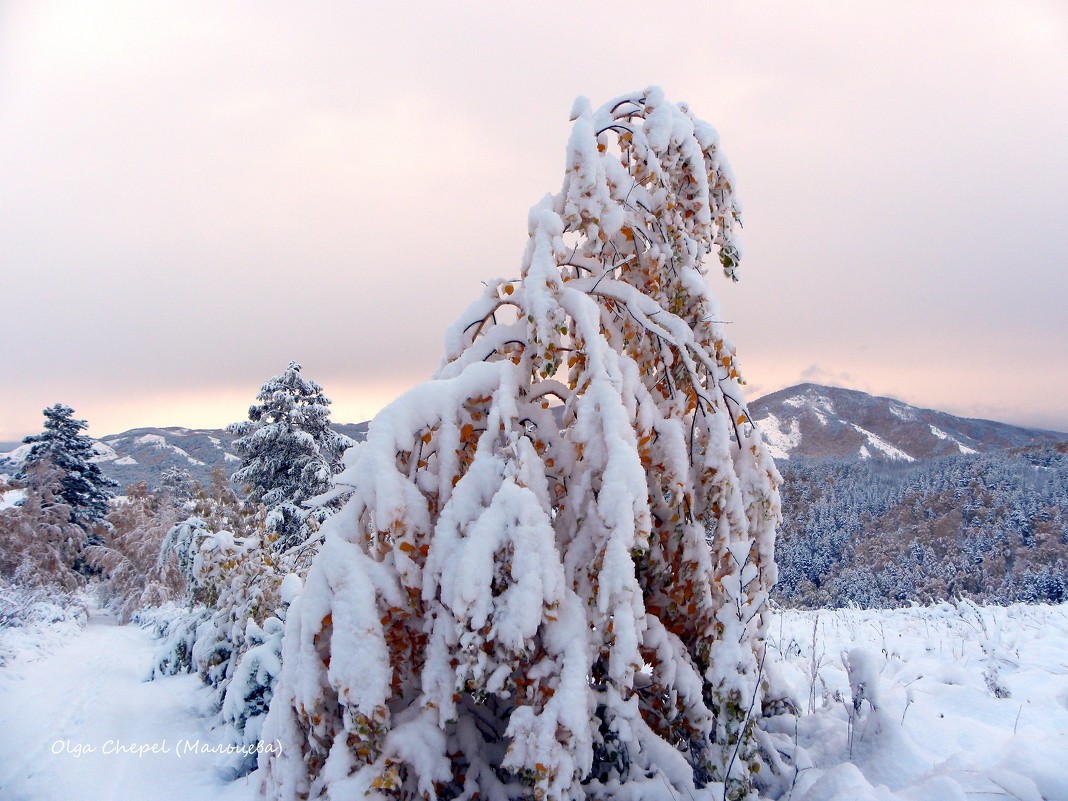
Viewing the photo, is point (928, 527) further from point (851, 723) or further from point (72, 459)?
point (72, 459)

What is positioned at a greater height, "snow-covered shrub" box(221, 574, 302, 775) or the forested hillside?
"snow-covered shrub" box(221, 574, 302, 775)

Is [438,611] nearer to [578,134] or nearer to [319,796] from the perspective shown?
[319,796]

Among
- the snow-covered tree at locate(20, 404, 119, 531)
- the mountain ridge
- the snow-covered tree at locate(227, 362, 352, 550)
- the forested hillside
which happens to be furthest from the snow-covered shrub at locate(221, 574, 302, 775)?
the mountain ridge

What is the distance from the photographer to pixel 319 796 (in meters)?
2.30

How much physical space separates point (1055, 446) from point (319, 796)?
80.7m

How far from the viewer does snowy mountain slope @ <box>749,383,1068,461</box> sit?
10475 centimetres

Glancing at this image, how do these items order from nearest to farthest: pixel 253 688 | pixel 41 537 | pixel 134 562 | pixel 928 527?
pixel 253 688 < pixel 41 537 < pixel 134 562 < pixel 928 527

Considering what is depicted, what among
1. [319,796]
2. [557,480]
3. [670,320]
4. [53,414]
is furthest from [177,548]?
[53,414]

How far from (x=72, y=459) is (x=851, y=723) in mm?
31970

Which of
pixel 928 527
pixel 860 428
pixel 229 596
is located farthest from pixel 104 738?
pixel 860 428

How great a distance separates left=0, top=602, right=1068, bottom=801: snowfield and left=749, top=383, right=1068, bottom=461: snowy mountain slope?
10213cm

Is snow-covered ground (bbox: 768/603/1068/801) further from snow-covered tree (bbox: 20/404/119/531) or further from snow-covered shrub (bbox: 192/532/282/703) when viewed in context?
snow-covered tree (bbox: 20/404/119/531)

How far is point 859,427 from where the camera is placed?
370 ft

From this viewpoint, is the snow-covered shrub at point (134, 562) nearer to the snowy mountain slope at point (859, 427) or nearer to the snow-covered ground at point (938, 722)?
the snow-covered ground at point (938, 722)
